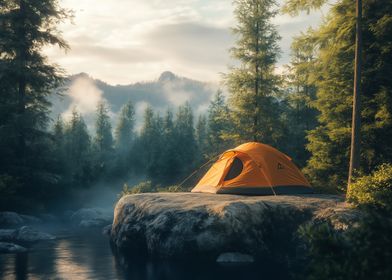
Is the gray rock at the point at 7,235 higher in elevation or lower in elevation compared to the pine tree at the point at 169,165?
lower

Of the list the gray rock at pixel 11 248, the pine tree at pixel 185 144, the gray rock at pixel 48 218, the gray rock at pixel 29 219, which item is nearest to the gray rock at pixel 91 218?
the gray rock at pixel 48 218

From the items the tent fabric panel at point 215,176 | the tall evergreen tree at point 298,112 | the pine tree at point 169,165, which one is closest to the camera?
the tent fabric panel at point 215,176

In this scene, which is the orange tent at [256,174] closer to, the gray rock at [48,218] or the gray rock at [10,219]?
the gray rock at [10,219]

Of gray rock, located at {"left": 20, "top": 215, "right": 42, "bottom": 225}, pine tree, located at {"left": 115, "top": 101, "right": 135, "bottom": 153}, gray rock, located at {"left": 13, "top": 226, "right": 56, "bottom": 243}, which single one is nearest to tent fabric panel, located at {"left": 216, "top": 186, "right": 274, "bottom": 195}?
gray rock, located at {"left": 13, "top": 226, "right": 56, "bottom": 243}

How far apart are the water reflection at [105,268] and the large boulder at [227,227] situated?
69 cm

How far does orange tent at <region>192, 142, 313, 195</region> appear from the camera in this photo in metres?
17.3

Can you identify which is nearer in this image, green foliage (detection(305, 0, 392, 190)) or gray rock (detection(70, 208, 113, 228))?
green foliage (detection(305, 0, 392, 190))

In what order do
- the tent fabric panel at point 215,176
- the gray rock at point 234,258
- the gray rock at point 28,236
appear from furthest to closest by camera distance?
the gray rock at point 28,236 → the tent fabric panel at point 215,176 → the gray rock at point 234,258

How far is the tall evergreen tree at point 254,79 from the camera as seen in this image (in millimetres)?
28609

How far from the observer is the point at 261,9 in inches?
1131

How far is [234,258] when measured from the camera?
1417 cm

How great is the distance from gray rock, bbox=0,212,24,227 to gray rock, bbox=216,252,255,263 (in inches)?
565

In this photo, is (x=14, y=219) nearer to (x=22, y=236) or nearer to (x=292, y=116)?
(x=22, y=236)

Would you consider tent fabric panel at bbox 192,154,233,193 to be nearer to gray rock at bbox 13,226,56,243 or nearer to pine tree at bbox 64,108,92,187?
gray rock at bbox 13,226,56,243
